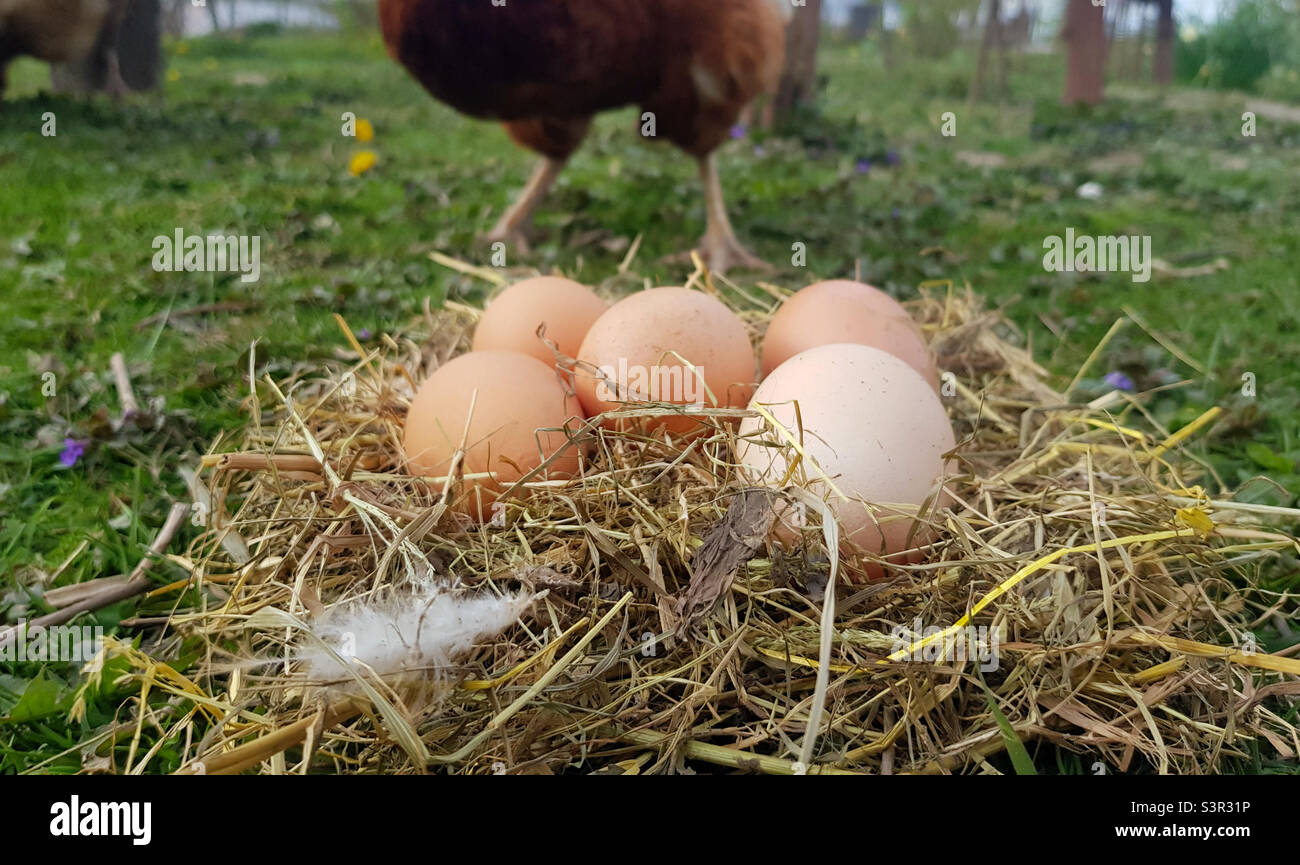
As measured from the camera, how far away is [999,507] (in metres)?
1.37

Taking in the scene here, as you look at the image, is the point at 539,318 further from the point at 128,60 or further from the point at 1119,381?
the point at 128,60

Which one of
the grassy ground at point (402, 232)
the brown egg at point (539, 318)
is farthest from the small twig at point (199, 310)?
the brown egg at point (539, 318)

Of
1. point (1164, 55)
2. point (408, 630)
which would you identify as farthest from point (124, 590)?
point (1164, 55)

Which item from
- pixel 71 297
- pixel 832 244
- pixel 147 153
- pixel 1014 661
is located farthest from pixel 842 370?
pixel 147 153

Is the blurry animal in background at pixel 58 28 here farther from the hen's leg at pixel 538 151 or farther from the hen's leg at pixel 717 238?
the hen's leg at pixel 717 238

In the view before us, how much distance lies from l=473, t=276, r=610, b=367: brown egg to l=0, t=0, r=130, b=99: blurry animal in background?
4430mm

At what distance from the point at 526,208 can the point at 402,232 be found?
472mm

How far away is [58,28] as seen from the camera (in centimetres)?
464

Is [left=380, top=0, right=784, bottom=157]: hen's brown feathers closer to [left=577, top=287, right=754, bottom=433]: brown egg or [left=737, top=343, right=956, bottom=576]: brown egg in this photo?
[left=577, top=287, right=754, bottom=433]: brown egg

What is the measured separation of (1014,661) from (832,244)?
238cm

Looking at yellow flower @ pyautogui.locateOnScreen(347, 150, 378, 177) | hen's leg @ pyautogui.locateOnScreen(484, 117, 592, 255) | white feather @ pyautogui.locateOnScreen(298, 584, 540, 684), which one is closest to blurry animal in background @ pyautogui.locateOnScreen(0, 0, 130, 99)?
yellow flower @ pyautogui.locateOnScreen(347, 150, 378, 177)

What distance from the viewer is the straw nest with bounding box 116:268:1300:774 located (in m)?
1.03

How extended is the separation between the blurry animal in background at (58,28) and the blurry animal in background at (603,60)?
123 inches
